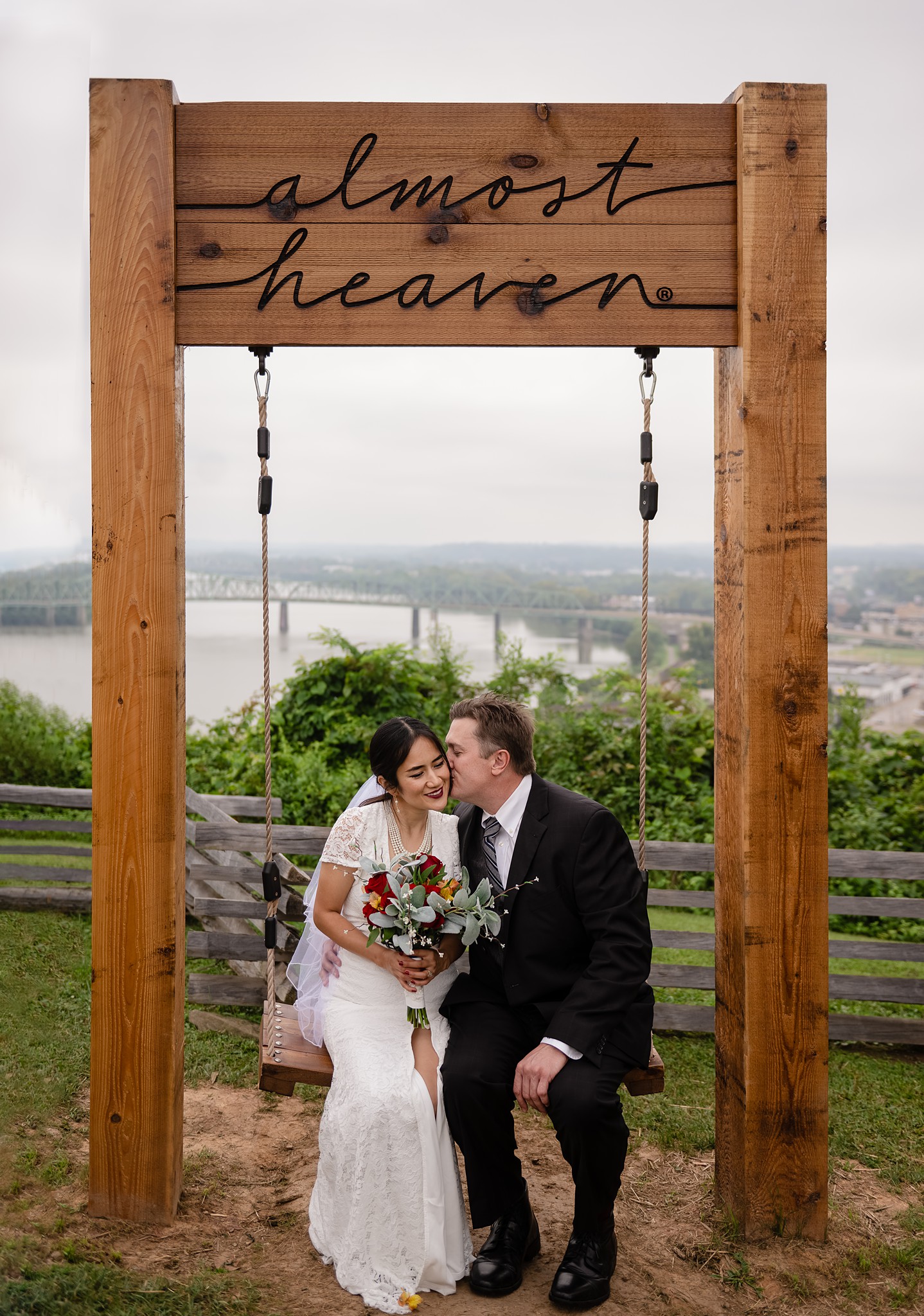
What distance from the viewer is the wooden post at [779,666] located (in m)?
3.31

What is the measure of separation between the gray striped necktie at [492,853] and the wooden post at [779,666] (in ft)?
2.55

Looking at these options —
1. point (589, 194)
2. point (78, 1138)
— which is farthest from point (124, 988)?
point (589, 194)

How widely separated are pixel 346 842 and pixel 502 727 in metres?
0.65

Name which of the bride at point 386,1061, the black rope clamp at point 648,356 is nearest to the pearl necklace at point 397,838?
the bride at point 386,1061

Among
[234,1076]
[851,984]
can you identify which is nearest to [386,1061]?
[234,1076]

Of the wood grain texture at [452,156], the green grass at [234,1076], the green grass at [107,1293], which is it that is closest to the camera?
the green grass at [107,1293]

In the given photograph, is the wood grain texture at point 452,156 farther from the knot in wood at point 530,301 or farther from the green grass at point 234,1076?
the green grass at point 234,1076

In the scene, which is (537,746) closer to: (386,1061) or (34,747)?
(34,747)

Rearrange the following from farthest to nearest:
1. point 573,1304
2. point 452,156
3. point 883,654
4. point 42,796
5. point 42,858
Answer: point 883,654
point 42,858
point 42,796
point 452,156
point 573,1304

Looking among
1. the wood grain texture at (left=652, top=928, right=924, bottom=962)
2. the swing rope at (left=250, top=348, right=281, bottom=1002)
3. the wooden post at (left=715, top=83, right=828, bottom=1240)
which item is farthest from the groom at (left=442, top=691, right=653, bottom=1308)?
the wood grain texture at (left=652, top=928, right=924, bottom=962)

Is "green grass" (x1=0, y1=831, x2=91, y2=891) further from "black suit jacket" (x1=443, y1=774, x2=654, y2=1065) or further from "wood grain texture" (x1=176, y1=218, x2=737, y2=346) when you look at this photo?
"wood grain texture" (x1=176, y1=218, x2=737, y2=346)

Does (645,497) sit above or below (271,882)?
above

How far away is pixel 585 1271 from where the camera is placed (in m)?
3.12

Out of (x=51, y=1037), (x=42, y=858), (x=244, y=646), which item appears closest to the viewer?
(x=51, y=1037)
